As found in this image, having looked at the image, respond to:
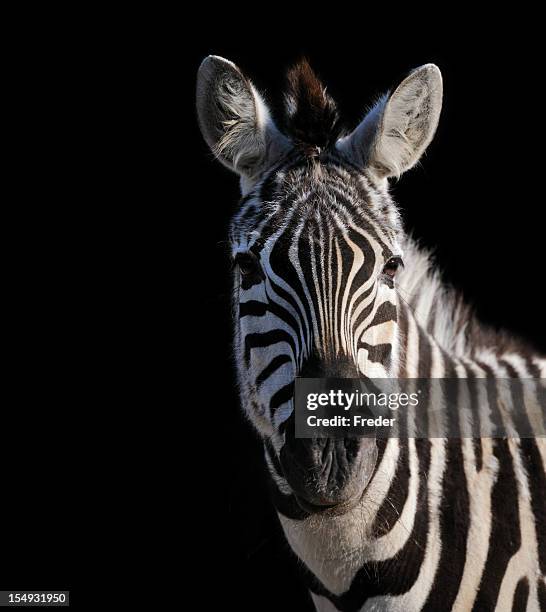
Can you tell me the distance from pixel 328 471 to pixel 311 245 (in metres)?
1.02

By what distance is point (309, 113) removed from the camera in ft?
13.5

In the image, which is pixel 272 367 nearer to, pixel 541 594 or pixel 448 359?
pixel 448 359

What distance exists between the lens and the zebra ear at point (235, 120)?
395 cm

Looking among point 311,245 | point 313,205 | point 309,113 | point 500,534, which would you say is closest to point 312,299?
point 311,245

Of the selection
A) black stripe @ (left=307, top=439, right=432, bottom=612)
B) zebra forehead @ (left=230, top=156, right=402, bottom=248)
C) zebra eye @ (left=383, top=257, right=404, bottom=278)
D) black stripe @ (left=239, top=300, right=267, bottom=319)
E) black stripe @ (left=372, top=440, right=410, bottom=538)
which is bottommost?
black stripe @ (left=307, top=439, right=432, bottom=612)

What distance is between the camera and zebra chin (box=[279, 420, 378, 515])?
3162mm

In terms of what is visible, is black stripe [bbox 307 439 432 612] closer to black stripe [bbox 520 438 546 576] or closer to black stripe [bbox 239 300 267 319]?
black stripe [bbox 520 438 546 576]

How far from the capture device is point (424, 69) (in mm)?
3846

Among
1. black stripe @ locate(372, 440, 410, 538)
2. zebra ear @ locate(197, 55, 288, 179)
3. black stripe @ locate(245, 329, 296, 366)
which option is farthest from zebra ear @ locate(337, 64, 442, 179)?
black stripe @ locate(372, 440, 410, 538)

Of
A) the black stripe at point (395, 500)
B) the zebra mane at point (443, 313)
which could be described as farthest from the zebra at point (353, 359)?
the zebra mane at point (443, 313)

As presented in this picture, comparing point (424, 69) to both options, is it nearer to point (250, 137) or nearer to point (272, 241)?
point (250, 137)

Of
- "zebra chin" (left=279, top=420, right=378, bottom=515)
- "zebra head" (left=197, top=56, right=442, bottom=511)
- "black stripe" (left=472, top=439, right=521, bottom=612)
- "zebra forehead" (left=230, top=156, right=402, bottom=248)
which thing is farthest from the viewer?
"black stripe" (left=472, top=439, right=521, bottom=612)

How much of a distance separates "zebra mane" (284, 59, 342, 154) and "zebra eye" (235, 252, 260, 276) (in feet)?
2.27

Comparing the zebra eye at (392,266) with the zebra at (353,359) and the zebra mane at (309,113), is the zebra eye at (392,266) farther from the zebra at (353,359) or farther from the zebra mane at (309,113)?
the zebra mane at (309,113)
